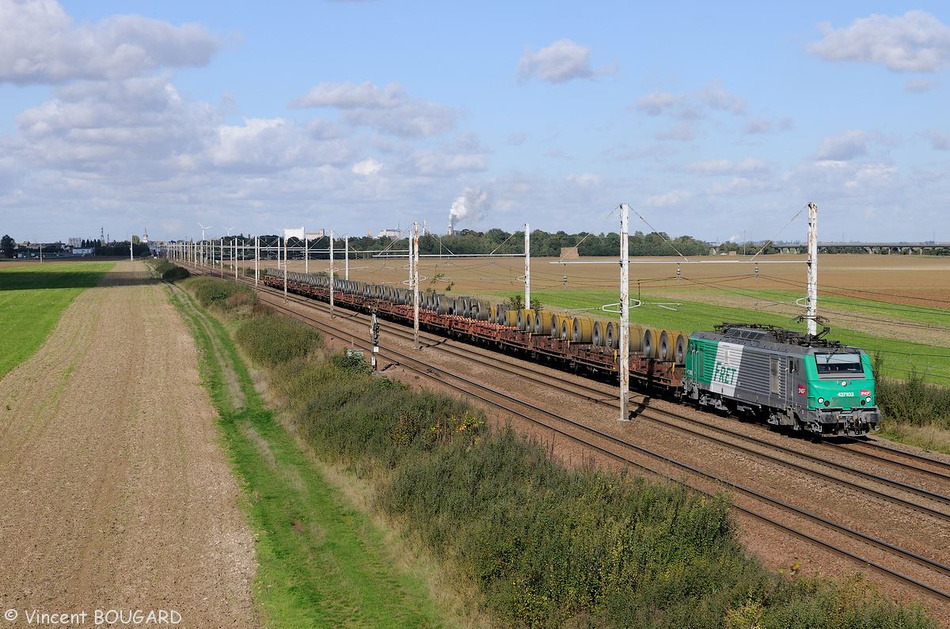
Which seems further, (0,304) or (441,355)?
(0,304)

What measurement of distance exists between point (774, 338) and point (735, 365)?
177 cm

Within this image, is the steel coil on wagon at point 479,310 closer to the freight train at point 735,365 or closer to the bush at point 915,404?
the freight train at point 735,365

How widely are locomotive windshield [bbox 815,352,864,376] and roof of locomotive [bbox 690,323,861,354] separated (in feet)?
0.91

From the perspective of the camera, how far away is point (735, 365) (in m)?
29.6

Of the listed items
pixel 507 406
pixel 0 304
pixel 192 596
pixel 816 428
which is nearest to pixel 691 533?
pixel 192 596

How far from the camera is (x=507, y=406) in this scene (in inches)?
1280

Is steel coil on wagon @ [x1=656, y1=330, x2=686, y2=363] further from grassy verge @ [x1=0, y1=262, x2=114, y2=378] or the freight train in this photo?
grassy verge @ [x1=0, y1=262, x2=114, y2=378]

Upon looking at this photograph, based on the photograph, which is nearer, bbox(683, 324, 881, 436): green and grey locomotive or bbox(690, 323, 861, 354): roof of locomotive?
bbox(683, 324, 881, 436): green and grey locomotive

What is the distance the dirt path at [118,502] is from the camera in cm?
1572

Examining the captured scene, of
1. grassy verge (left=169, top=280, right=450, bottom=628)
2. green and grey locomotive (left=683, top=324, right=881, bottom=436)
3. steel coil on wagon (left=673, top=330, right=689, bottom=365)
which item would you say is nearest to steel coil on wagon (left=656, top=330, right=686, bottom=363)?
steel coil on wagon (left=673, top=330, right=689, bottom=365)

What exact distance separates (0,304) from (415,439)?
79.3 meters

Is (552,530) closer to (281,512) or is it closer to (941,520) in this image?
(281,512)

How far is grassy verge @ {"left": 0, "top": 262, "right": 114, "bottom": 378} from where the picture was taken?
171 feet

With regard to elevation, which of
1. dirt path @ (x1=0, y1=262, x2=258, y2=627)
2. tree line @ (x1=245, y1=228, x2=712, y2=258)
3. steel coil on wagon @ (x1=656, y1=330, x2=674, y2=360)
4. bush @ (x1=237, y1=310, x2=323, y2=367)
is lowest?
dirt path @ (x1=0, y1=262, x2=258, y2=627)
